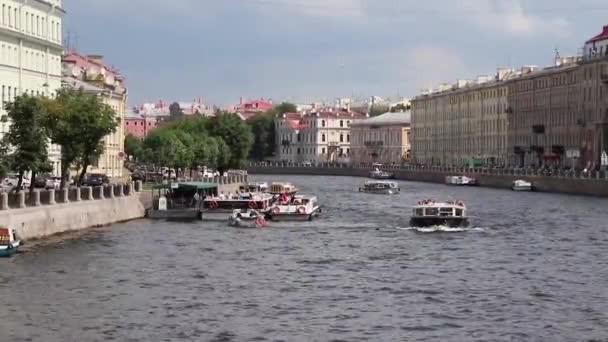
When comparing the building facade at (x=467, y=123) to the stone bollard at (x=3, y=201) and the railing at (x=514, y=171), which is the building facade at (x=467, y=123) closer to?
the railing at (x=514, y=171)

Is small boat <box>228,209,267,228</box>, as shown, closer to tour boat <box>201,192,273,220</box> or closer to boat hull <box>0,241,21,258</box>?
tour boat <box>201,192,273,220</box>

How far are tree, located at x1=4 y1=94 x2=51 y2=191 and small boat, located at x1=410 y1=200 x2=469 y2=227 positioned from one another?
16183 millimetres

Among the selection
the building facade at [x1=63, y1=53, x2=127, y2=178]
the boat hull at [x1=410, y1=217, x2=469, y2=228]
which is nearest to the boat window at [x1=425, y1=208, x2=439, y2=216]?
the boat hull at [x1=410, y1=217, x2=469, y2=228]

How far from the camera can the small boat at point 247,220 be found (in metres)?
66.8

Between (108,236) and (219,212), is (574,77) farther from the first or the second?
(108,236)

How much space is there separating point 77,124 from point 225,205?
32.4 feet

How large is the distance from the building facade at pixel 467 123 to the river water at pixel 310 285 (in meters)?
98.8

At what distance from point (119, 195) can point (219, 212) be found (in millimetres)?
6512

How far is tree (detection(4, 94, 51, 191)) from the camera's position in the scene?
5766cm

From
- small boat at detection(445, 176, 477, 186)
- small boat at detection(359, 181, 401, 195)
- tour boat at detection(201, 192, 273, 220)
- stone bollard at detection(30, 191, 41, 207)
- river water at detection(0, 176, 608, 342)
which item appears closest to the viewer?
river water at detection(0, 176, 608, 342)

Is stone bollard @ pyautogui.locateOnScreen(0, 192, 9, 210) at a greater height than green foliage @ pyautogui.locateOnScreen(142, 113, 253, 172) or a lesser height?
lesser

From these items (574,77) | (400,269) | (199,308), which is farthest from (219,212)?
(574,77)

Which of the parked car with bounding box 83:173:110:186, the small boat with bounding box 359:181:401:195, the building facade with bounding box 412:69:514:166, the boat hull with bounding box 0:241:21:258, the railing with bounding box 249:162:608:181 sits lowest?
the boat hull with bounding box 0:241:21:258

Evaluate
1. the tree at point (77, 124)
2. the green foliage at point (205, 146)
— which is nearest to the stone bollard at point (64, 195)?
the tree at point (77, 124)
